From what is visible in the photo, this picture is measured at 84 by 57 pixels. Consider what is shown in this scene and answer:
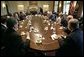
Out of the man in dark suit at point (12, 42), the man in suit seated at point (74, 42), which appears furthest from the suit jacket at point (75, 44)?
the man in dark suit at point (12, 42)

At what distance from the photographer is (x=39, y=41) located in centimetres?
226

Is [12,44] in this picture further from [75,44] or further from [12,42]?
[75,44]

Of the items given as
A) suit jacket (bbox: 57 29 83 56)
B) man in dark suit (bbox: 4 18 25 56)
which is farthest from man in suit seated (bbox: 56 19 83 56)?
man in dark suit (bbox: 4 18 25 56)

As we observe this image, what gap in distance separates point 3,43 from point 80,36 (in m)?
0.83

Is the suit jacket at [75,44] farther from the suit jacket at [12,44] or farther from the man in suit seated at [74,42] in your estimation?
the suit jacket at [12,44]

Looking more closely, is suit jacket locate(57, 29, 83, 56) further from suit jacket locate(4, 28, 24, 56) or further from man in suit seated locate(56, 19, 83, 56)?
suit jacket locate(4, 28, 24, 56)

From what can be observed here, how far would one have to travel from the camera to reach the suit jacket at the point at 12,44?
1.72 m

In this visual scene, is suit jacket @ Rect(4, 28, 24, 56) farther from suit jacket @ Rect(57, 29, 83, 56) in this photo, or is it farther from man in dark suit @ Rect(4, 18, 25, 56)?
suit jacket @ Rect(57, 29, 83, 56)

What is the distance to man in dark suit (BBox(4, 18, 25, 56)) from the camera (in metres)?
1.72

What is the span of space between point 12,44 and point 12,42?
0.07ft

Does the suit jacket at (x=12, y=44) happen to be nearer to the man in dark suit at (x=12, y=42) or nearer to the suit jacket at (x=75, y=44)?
the man in dark suit at (x=12, y=42)

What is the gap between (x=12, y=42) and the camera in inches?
67.6

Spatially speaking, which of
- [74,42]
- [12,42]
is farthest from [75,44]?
[12,42]

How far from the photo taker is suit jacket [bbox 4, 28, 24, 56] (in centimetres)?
172
